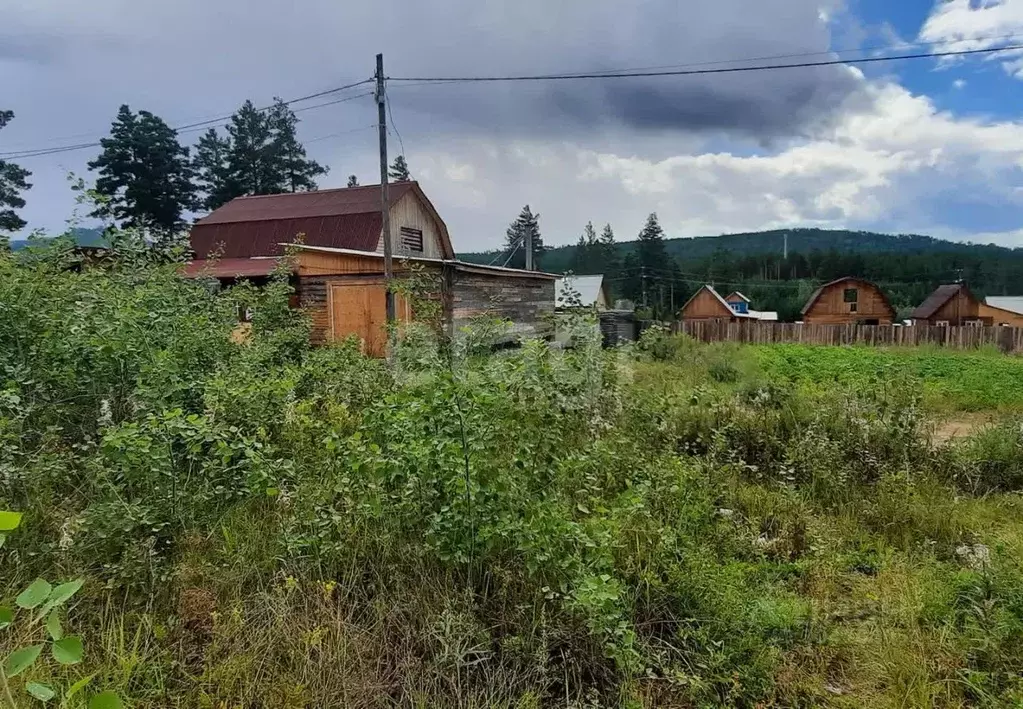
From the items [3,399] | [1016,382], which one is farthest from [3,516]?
[1016,382]

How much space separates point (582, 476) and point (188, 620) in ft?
6.19

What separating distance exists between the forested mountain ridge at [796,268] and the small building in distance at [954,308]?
10797 millimetres

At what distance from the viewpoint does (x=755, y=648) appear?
2.21 metres

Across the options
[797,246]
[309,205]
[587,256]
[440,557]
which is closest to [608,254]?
[587,256]

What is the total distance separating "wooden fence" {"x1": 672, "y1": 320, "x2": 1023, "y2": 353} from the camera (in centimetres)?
1688

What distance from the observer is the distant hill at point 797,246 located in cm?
5305

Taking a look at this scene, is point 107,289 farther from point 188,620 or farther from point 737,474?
point 737,474

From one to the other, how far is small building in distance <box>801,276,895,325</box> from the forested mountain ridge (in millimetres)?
11945

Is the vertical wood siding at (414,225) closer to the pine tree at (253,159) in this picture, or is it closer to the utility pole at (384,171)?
the utility pole at (384,171)

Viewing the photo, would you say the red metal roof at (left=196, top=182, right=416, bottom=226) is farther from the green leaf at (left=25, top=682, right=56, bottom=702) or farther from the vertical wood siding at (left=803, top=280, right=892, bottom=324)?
the vertical wood siding at (left=803, top=280, right=892, bottom=324)

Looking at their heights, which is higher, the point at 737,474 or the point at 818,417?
the point at 818,417

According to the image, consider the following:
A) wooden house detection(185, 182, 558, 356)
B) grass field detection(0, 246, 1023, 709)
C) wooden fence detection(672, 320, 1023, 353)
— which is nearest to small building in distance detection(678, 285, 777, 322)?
wooden fence detection(672, 320, 1023, 353)

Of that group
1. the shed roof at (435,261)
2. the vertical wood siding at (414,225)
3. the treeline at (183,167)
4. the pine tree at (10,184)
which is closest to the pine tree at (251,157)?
the treeline at (183,167)

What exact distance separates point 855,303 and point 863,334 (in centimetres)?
1180
